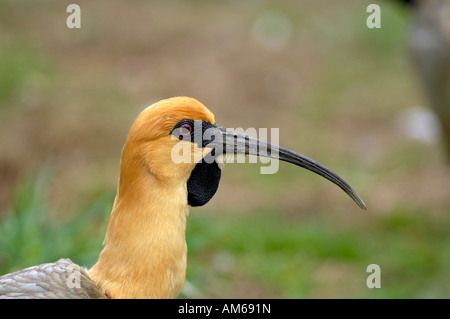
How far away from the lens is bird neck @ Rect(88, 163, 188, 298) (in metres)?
2.79

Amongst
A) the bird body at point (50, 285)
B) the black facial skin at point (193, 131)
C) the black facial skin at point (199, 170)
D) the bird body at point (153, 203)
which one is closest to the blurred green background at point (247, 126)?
the bird body at point (50, 285)

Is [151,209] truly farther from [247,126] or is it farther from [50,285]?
[247,126]

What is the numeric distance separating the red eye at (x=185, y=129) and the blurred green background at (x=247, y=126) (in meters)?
1.64

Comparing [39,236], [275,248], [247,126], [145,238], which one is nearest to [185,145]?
[145,238]

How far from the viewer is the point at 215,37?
377 inches

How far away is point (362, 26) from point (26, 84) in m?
4.93

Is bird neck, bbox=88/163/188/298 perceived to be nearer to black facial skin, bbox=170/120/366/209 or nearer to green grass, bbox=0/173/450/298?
black facial skin, bbox=170/120/366/209

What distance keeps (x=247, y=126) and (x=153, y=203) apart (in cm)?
498

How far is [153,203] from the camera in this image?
2793 millimetres

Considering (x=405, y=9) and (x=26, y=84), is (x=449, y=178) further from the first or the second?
(x=26, y=84)

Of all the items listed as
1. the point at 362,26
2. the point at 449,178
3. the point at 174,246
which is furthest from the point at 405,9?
the point at 174,246

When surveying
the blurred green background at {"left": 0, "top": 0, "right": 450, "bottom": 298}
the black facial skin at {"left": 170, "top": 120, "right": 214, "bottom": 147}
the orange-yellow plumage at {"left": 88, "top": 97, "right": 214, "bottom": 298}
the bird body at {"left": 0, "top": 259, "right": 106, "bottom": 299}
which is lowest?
the bird body at {"left": 0, "top": 259, "right": 106, "bottom": 299}

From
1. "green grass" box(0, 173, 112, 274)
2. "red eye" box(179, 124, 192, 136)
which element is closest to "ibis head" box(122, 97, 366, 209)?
"red eye" box(179, 124, 192, 136)

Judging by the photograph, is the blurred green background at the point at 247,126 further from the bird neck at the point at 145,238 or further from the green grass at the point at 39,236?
the bird neck at the point at 145,238
